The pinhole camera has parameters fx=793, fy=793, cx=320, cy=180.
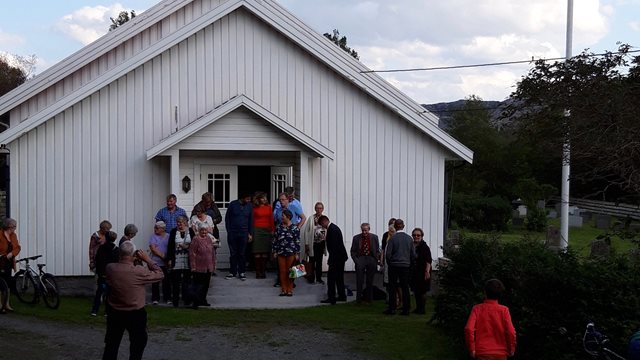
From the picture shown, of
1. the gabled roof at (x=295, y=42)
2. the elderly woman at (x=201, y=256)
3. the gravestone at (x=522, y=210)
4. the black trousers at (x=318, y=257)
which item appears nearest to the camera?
the elderly woman at (x=201, y=256)

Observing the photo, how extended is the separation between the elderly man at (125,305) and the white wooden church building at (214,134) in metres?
6.77

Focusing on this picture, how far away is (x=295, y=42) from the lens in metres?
17.3

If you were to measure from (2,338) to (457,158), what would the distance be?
1039cm

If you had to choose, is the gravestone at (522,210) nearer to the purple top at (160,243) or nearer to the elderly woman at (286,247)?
the elderly woman at (286,247)

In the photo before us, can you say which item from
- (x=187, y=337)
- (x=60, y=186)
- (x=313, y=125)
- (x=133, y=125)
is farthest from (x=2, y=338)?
(x=313, y=125)

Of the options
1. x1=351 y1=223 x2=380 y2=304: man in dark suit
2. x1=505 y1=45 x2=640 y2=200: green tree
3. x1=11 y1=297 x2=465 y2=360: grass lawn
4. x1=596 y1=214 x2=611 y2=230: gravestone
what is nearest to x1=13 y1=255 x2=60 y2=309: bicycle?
x1=11 y1=297 x2=465 y2=360: grass lawn

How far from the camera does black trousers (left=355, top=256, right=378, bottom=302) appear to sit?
52.0 feet

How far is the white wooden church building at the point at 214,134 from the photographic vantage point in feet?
53.5

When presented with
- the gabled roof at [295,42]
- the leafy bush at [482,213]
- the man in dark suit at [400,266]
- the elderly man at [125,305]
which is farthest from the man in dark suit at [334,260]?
the leafy bush at [482,213]

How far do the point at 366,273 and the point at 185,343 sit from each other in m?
4.94

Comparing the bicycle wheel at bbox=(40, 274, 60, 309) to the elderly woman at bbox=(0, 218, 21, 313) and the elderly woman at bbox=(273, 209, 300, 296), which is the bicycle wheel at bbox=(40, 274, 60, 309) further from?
the elderly woman at bbox=(273, 209, 300, 296)

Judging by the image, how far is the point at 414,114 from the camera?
17438 mm

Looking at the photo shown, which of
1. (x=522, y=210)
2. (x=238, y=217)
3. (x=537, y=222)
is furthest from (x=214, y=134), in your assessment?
(x=522, y=210)

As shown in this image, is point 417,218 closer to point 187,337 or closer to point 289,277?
point 289,277
